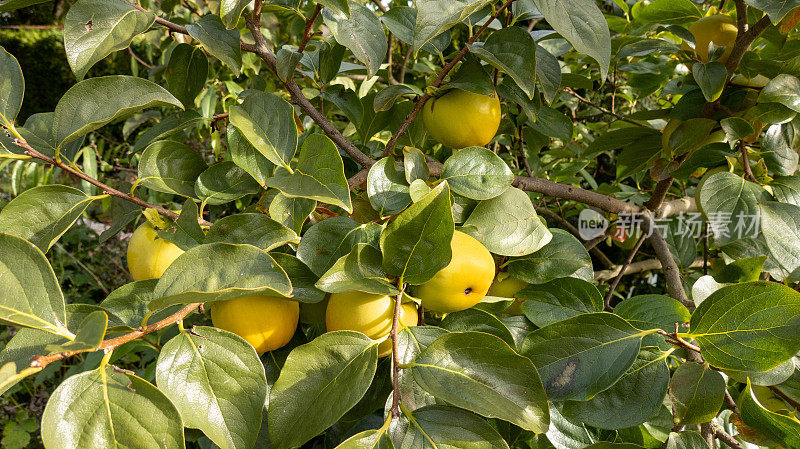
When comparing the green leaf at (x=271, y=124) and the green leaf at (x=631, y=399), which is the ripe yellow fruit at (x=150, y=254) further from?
the green leaf at (x=631, y=399)

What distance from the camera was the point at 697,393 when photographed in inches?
24.7

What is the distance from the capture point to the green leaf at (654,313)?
27.7 inches

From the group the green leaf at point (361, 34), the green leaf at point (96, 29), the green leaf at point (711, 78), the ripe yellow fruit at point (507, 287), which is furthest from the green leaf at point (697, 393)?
the green leaf at point (96, 29)

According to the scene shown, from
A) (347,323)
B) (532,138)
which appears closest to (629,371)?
(347,323)

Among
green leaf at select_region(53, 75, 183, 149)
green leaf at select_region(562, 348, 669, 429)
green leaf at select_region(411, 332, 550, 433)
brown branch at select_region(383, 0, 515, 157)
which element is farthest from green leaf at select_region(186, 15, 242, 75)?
green leaf at select_region(562, 348, 669, 429)

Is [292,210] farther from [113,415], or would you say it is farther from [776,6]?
[776,6]

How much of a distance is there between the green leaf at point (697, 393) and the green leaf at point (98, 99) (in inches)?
27.6

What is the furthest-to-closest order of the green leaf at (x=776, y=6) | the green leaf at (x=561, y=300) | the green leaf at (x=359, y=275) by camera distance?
the green leaf at (x=561, y=300) < the green leaf at (x=776, y=6) < the green leaf at (x=359, y=275)

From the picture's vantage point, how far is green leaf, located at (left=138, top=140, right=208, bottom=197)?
0.69 metres

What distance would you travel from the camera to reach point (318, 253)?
614 millimetres

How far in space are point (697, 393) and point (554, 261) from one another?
238mm

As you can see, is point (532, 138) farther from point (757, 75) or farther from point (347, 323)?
point (347, 323)

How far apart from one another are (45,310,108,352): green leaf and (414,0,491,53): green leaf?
0.40 m

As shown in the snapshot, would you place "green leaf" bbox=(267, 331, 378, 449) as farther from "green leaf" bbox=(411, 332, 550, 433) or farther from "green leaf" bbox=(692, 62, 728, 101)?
"green leaf" bbox=(692, 62, 728, 101)
